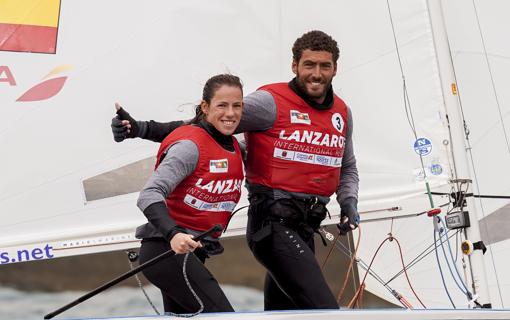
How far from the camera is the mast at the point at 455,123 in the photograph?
2775mm

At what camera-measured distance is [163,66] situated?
2.95 m

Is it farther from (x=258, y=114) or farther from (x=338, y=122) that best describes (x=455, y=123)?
(x=258, y=114)

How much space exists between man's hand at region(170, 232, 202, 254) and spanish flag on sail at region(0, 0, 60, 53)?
1099mm

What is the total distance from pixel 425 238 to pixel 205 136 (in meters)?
1.28

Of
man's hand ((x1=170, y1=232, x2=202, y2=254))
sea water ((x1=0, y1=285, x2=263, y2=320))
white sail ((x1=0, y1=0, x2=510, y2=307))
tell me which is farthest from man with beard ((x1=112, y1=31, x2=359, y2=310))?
sea water ((x1=0, y1=285, x2=263, y2=320))

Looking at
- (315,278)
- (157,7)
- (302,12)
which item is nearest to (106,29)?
(157,7)

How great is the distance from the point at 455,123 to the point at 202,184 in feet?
3.59

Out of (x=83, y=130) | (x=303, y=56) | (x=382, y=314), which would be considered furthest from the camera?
(x=83, y=130)

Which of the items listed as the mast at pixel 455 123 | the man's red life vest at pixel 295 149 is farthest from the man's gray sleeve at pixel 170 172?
the mast at pixel 455 123

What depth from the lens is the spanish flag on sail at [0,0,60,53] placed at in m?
2.81

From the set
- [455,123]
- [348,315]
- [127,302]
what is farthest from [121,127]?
[127,302]

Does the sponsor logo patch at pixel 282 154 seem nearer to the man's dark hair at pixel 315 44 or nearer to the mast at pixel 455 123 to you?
the man's dark hair at pixel 315 44

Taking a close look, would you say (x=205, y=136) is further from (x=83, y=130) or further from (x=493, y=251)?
(x=493, y=251)

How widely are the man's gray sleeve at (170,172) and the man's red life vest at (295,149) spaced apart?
0.25m
